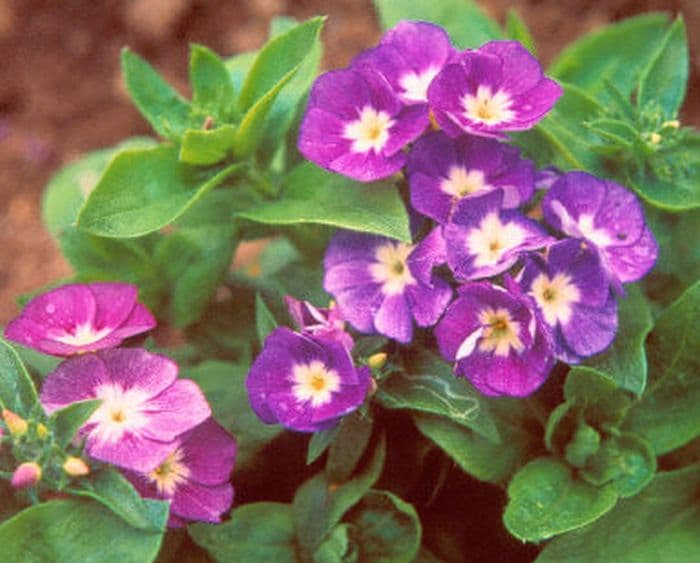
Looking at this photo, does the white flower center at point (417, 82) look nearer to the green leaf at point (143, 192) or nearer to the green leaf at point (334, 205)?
the green leaf at point (334, 205)

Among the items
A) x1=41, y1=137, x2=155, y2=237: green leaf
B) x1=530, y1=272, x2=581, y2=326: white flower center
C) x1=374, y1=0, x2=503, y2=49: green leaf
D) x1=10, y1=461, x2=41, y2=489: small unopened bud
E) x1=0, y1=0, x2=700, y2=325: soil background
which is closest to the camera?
x1=10, y1=461, x2=41, y2=489: small unopened bud

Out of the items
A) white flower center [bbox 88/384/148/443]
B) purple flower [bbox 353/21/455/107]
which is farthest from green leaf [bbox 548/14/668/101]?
white flower center [bbox 88/384/148/443]

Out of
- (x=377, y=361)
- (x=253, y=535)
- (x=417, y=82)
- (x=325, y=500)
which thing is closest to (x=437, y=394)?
(x=377, y=361)

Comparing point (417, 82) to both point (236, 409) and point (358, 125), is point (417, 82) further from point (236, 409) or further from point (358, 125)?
point (236, 409)

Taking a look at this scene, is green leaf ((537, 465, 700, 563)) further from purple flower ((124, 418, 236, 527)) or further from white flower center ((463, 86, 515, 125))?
white flower center ((463, 86, 515, 125))

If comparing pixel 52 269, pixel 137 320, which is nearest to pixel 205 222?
pixel 137 320

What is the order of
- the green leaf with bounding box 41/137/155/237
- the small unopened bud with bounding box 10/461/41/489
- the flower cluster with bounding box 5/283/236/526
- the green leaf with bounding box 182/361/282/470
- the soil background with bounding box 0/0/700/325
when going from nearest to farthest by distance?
the small unopened bud with bounding box 10/461/41/489 → the flower cluster with bounding box 5/283/236/526 → the green leaf with bounding box 182/361/282/470 → the green leaf with bounding box 41/137/155/237 → the soil background with bounding box 0/0/700/325

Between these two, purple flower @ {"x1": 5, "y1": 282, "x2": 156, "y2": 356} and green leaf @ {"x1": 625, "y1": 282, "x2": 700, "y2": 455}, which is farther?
green leaf @ {"x1": 625, "y1": 282, "x2": 700, "y2": 455}
